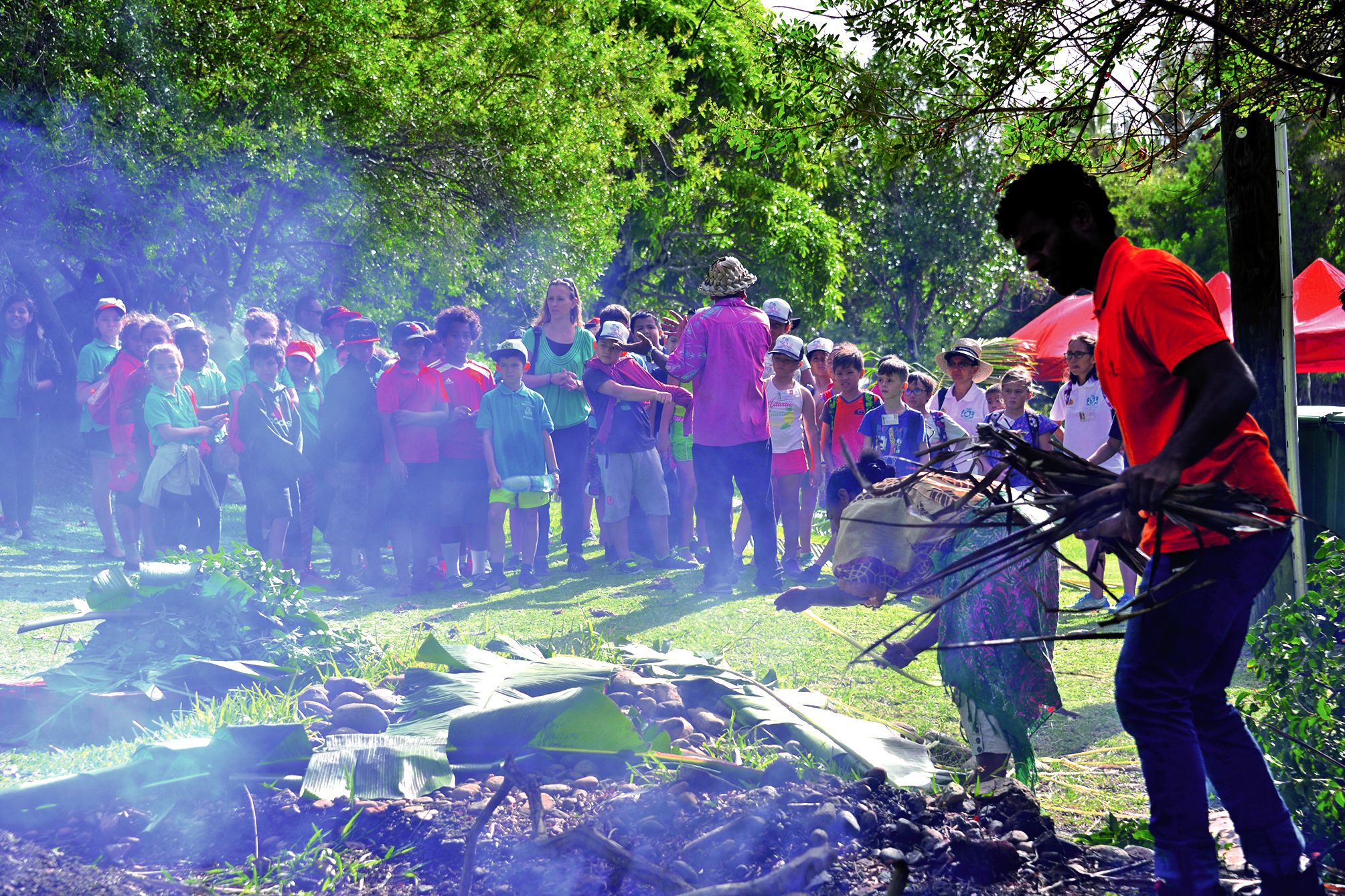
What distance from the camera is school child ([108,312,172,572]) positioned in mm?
8055

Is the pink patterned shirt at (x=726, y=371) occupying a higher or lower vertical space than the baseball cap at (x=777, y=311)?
lower

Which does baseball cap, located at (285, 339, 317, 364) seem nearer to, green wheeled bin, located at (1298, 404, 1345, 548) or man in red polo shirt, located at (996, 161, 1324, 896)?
man in red polo shirt, located at (996, 161, 1324, 896)

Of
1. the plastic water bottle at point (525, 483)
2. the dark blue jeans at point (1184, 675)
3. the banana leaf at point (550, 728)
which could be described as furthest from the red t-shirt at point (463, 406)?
the dark blue jeans at point (1184, 675)

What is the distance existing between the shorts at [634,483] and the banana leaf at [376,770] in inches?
204

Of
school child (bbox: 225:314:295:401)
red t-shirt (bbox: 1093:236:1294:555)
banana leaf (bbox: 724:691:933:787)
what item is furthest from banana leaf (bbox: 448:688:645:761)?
school child (bbox: 225:314:295:401)

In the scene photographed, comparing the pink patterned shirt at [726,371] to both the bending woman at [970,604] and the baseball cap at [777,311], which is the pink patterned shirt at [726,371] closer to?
the baseball cap at [777,311]

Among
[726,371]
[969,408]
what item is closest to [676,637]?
[726,371]

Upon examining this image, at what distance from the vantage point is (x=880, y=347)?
3700 cm

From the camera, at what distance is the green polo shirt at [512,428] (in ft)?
27.1

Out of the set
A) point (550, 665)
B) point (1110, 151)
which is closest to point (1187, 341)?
point (1110, 151)

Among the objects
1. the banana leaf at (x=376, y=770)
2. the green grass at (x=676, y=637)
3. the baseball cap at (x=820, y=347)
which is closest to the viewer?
the banana leaf at (x=376, y=770)

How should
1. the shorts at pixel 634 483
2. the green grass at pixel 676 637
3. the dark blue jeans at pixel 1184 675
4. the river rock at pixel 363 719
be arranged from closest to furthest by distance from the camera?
the dark blue jeans at pixel 1184 675 → the river rock at pixel 363 719 → the green grass at pixel 676 637 → the shorts at pixel 634 483

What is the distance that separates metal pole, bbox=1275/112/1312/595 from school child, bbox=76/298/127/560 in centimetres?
809

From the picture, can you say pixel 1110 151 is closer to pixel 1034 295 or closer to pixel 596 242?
pixel 596 242
